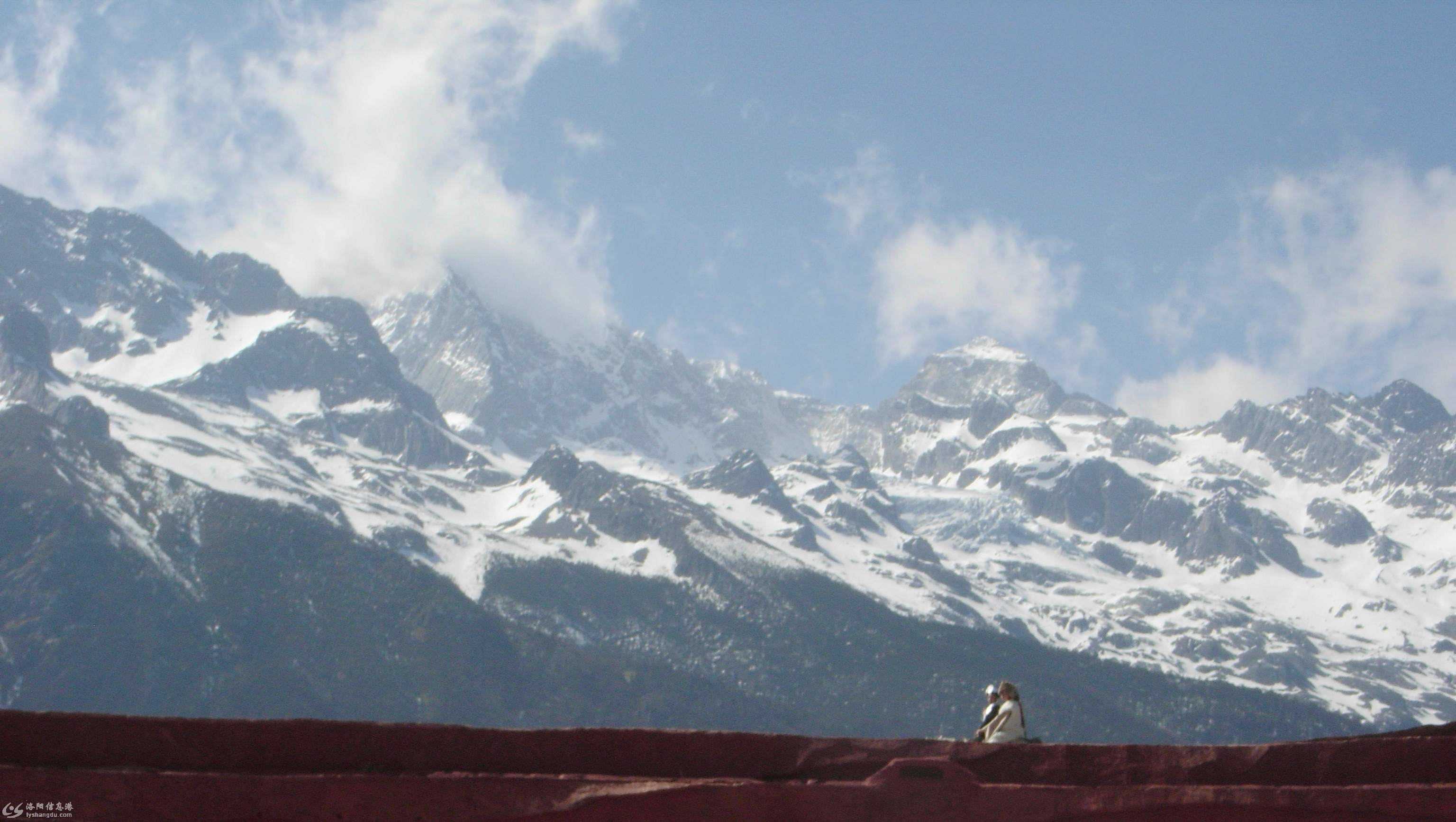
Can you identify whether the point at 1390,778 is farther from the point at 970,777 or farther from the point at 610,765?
the point at 610,765

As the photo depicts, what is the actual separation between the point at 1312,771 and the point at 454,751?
700cm

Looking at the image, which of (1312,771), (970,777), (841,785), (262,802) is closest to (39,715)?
(262,802)

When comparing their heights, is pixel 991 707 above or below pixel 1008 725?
above

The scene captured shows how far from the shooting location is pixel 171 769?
45.1 ft

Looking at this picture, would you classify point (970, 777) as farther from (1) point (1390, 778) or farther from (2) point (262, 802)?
(2) point (262, 802)

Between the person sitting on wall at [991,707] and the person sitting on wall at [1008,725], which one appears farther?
the person sitting on wall at [991,707]

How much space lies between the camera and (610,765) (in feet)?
47.0

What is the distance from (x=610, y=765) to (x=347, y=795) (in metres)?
2.23

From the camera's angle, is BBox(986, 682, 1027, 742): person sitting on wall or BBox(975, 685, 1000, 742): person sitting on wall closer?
BBox(986, 682, 1027, 742): person sitting on wall

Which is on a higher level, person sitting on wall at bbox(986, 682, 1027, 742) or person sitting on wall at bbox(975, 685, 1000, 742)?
person sitting on wall at bbox(975, 685, 1000, 742)

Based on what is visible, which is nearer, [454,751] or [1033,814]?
[1033,814]

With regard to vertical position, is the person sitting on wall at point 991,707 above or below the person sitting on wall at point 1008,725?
above

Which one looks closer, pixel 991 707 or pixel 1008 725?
pixel 1008 725

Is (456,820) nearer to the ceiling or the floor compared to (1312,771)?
nearer to the floor
